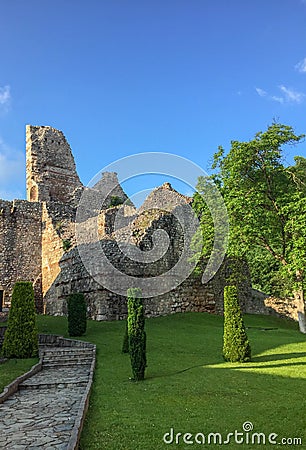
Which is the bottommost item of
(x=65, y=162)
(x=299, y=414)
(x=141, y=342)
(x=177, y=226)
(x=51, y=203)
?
(x=299, y=414)

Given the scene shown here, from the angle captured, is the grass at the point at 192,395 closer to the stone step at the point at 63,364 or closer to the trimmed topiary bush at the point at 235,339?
the trimmed topiary bush at the point at 235,339

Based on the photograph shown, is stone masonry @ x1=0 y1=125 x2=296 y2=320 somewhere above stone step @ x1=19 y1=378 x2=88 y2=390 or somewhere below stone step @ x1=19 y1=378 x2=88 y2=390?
above

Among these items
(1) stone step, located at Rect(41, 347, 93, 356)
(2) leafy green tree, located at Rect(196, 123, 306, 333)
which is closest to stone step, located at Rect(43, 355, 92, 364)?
(1) stone step, located at Rect(41, 347, 93, 356)

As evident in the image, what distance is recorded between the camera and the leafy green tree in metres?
17.6

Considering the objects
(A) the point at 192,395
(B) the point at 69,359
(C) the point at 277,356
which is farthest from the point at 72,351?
(A) the point at 192,395

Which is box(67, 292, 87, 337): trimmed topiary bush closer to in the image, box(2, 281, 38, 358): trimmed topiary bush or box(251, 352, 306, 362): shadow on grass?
box(2, 281, 38, 358): trimmed topiary bush

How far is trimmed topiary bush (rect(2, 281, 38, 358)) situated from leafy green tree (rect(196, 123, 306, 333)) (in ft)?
29.4

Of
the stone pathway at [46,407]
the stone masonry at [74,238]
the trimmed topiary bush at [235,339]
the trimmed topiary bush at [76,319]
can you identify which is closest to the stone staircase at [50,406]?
the stone pathway at [46,407]

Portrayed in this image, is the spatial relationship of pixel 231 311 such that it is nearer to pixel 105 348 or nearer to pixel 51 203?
pixel 105 348

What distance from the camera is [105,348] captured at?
43.8 feet

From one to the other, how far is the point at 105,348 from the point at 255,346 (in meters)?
Answer: 4.90

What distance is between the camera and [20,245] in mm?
26219

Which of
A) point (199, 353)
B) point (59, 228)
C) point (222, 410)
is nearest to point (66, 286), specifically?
point (59, 228)

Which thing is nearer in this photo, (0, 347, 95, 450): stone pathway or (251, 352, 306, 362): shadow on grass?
(0, 347, 95, 450): stone pathway
